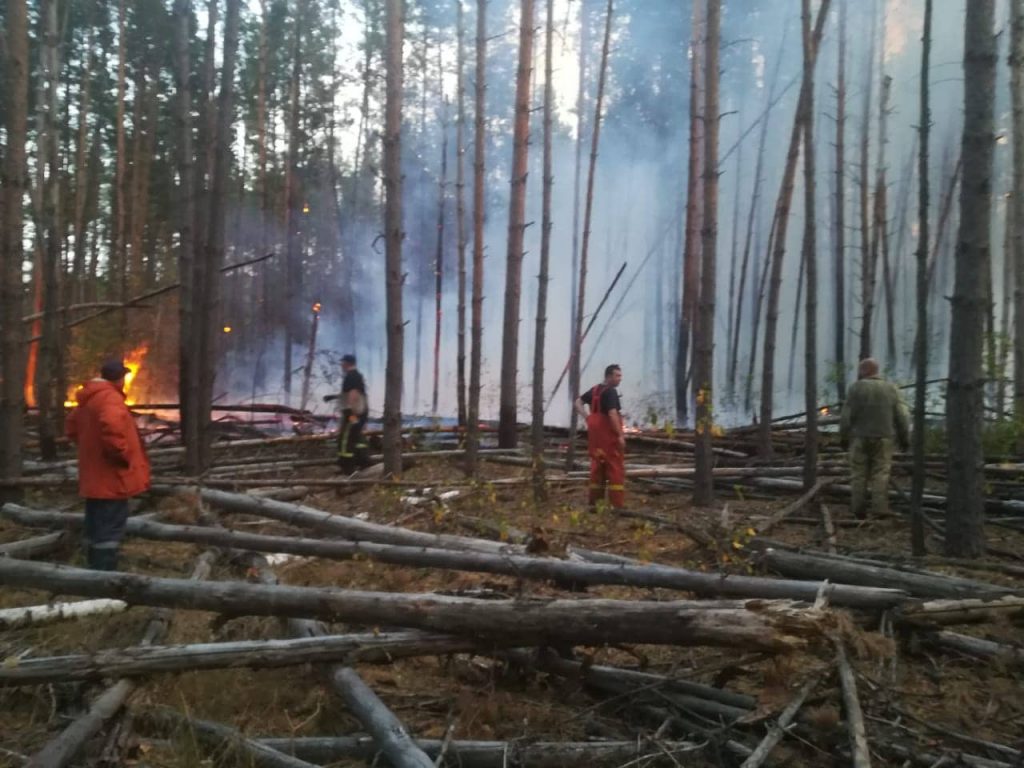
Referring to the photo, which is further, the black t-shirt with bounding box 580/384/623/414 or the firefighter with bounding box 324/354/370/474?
the firefighter with bounding box 324/354/370/474

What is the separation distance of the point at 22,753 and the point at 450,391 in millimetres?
22403

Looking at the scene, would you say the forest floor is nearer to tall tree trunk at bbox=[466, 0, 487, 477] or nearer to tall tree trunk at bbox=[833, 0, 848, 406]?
tall tree trunk at bbox=[466, 0, 487, 477]

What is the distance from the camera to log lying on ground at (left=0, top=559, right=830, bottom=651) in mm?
3463

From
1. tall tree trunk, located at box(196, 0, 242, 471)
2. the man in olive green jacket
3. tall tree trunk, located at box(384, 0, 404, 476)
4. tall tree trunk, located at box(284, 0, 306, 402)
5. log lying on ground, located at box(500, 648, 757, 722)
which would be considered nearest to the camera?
log lying on ground, located at box(500, 648, 757, 722)

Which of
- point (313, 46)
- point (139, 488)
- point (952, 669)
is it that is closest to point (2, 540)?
point (139, 488)

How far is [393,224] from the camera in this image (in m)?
10.6

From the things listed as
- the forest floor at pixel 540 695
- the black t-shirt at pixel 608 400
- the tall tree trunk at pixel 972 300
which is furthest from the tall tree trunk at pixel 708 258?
the forest floor at pixel 540 695

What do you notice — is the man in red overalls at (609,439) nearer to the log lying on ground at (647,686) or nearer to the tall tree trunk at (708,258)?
the tall tree trunk at (708,258)

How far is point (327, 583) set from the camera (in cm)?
648

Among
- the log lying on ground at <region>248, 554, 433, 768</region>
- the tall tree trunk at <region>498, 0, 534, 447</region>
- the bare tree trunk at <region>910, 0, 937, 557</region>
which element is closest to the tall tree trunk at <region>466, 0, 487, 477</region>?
the tall tree trunk at <region>498, 0, 534, 447</region>

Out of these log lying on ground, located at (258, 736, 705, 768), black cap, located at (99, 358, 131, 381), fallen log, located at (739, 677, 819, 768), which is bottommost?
log lying on ground, located at (258, 736, 705, 768)

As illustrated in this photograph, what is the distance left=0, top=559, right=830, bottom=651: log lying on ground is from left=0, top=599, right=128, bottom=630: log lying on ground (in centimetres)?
37

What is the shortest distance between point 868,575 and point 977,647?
0.91 m

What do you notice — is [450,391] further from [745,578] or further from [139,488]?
[745,578]
